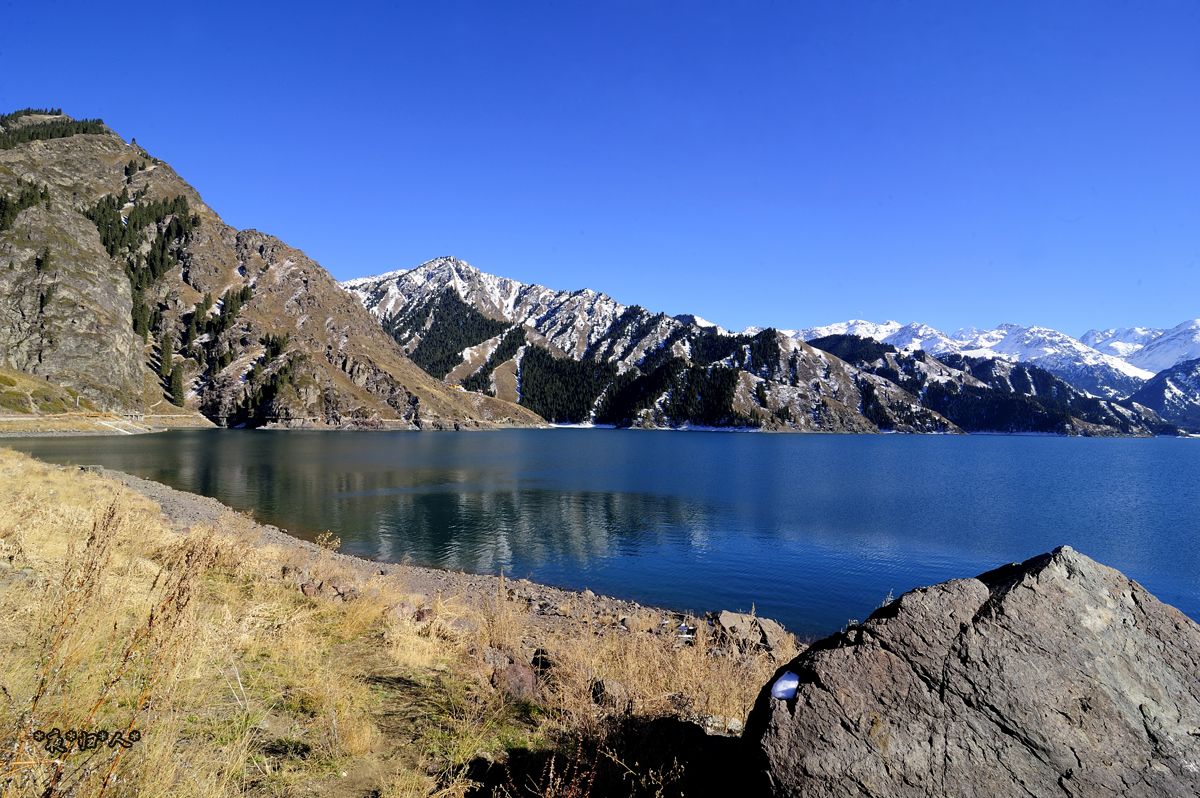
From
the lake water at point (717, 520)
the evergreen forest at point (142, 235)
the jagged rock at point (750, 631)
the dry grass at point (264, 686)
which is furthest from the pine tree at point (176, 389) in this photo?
the jagged rock at point (750, 631)

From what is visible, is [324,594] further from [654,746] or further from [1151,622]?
[1151,622]

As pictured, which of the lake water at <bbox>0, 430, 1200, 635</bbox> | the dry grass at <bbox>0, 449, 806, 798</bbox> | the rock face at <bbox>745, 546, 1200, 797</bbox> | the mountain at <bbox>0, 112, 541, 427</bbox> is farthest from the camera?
the mountain at <bbox>0, 112, 541, 427</bbox>

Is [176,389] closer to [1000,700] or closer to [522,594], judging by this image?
[522,594]

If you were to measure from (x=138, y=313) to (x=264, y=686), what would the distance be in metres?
202

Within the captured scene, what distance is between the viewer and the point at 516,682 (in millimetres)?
7957

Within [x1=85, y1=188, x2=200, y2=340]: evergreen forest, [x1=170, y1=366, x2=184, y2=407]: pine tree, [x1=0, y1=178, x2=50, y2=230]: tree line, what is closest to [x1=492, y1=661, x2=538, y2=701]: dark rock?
[x1=0, y1=178, x2=50, y2=230]: tree line

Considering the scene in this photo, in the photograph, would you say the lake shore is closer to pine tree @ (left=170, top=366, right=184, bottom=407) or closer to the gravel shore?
the gravel shore

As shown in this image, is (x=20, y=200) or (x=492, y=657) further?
(x=20, y=200)

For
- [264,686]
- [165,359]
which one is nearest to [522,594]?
[264,686]

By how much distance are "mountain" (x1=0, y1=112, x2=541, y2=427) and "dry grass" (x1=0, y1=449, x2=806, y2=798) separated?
470 ft

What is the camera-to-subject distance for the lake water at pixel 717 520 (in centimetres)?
2745

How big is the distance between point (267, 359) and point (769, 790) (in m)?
196

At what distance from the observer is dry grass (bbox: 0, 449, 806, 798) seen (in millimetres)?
4254

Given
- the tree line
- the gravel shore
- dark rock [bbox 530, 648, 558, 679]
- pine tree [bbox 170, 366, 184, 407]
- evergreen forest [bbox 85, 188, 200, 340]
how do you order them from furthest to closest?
evergreen forest [bbox 85, 188, 200, 340] < pine tree [bbox 170, 366, 184, 407] < the tree line < the gravel shore < dark rock [bbox 530, 648, 558, 679]
